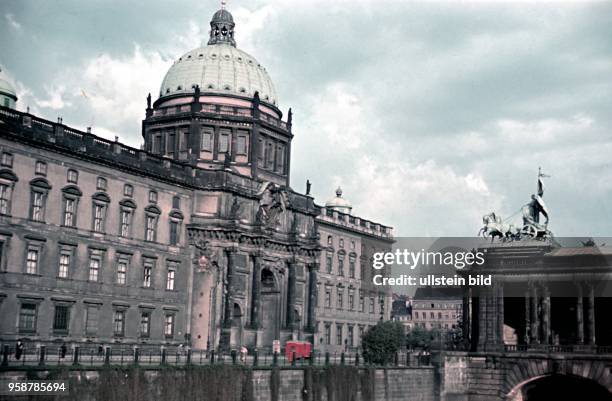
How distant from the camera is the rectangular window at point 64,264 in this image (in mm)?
63875

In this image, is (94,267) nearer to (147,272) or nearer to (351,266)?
(147,272)

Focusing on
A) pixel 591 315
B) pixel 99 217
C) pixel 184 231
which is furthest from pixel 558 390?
pixel 99 217

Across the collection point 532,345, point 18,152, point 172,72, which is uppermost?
point 172,72

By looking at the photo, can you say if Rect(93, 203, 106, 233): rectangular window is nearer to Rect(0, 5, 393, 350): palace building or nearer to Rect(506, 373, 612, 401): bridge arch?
Rect(0, 5, 393, 350): palace building

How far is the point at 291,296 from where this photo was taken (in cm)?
8612

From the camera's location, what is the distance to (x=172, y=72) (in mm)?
94250

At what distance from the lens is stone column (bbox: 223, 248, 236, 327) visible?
76.3m

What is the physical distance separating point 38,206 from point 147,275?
12.6m

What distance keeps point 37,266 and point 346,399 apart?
2444 centimetres

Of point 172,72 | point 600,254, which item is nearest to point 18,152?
point 172,72

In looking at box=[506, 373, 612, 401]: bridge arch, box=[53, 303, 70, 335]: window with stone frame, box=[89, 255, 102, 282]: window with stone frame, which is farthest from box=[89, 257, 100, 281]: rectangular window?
Answer: box=[506, 373, 612, 401]: bridge arch

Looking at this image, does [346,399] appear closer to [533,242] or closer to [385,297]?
[533,242]

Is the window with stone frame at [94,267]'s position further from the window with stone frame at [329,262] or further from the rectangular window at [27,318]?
the window with stone frame at [329,262]

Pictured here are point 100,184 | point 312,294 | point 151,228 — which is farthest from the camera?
point 312,294
